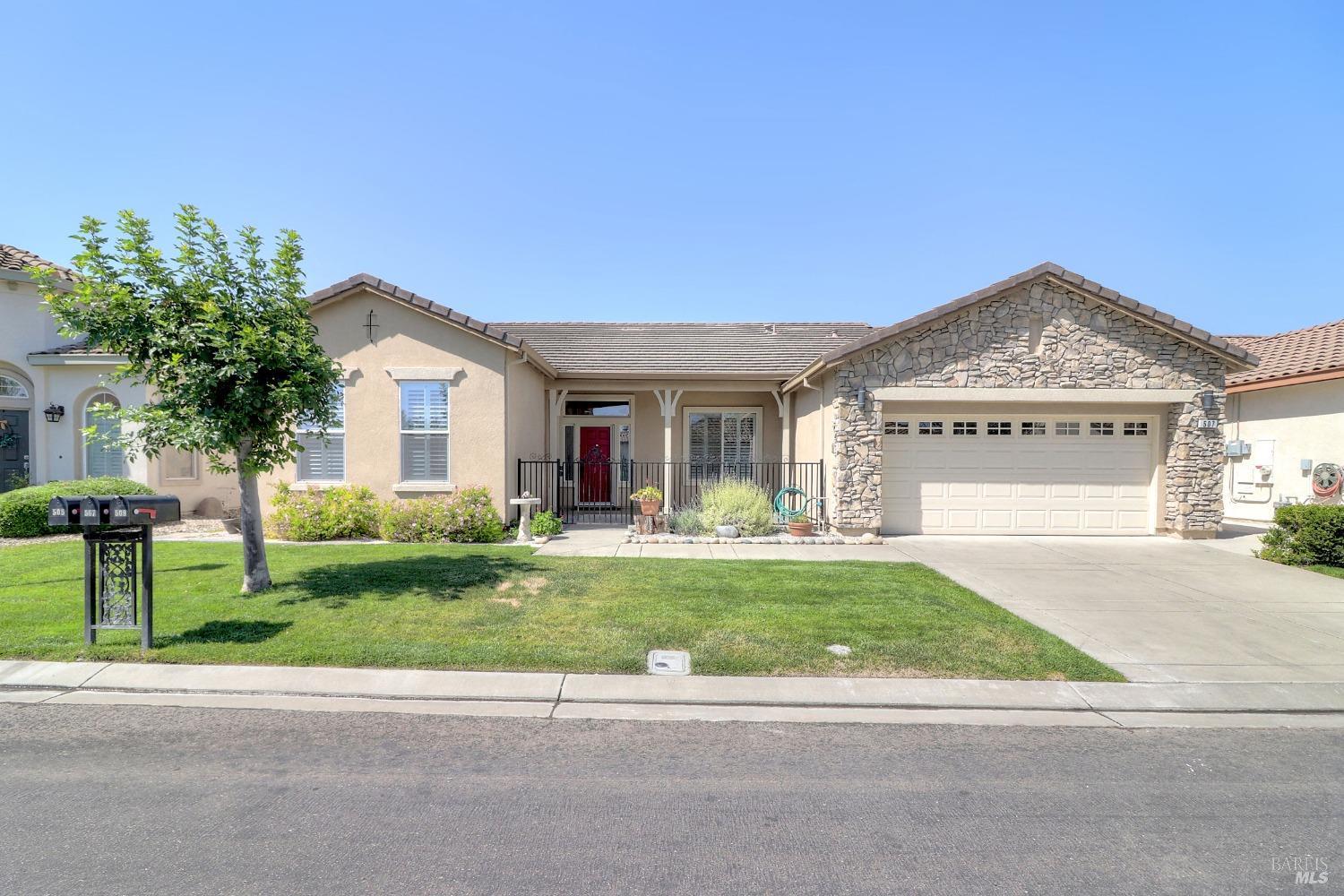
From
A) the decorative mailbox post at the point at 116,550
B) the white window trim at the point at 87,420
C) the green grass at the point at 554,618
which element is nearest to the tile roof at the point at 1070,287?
the green grass at the point at 554,618

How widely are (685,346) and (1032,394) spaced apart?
8.54 m

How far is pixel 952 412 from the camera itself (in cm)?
1252

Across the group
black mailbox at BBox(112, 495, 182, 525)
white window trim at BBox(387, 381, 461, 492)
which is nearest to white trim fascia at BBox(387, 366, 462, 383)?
white window trim at BBox(387, 381, 461, 492)

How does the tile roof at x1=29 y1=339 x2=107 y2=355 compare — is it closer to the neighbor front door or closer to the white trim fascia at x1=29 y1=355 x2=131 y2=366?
the white trim fascia at x1=29 y1=355 x2=131 y2=366

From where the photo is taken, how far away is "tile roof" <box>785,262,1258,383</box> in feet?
38.7

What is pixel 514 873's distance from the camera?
9.68ft

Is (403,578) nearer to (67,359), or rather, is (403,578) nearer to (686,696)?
(686,696)

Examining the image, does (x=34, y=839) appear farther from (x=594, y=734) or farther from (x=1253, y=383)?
(x=1253, y=383)

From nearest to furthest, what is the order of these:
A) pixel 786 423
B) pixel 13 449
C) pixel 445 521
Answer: pixel 445 521 → pixel 13 449 → pixel 786 423

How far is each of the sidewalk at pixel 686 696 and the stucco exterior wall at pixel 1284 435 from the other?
39.4ft

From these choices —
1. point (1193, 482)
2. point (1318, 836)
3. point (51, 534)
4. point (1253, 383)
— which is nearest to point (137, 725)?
point (1318, 836)

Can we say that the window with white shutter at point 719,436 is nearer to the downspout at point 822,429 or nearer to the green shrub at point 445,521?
the downspout at point 822,429

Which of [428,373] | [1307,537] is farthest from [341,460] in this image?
[1307,537]

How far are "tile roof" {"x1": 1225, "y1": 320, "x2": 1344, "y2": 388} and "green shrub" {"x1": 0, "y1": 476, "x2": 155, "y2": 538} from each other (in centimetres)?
2461
